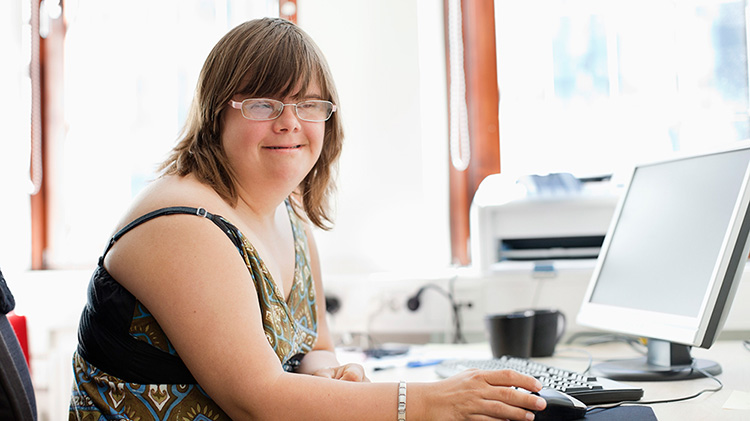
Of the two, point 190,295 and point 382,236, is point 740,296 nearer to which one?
point 382,236

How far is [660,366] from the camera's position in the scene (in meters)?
1.31

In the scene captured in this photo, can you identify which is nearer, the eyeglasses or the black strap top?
the black strap top

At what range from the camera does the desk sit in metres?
1.01

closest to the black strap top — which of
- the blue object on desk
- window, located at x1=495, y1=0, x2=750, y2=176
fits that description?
the blue object on desk

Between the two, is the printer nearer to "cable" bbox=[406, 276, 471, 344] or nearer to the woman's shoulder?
"cable" bbox=[406, 276, 471, 344]

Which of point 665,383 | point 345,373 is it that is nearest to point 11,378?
point 345,373

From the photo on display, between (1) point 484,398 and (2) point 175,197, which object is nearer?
(1) point 484,398

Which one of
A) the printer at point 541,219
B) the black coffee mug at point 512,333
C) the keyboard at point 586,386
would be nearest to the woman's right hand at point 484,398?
the keyboard at point 586,386

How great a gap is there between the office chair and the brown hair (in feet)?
1.14

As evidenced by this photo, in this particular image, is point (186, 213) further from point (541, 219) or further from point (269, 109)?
point (541, 219)

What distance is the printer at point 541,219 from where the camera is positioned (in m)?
1.87

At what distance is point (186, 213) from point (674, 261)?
0.93m

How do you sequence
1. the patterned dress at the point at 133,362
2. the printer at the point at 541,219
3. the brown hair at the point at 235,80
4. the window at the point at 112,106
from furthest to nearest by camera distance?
the window at the point at 112,106 < the printer at the point at 541,219 < the brown hair at the point at 235,80 < the patterned dress at the point at 133,362

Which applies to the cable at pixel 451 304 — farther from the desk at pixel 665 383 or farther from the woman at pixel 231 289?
the woman at pixel 231 289
